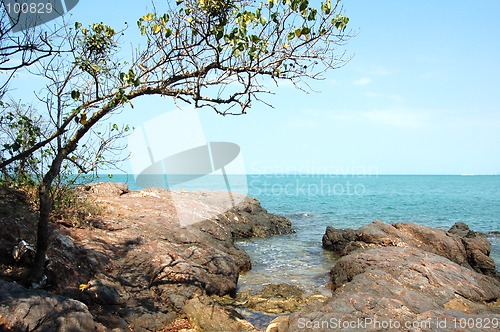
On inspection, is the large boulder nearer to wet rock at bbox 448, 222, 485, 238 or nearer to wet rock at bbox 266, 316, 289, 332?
wet rock at bbox 266, 316, 289, 332

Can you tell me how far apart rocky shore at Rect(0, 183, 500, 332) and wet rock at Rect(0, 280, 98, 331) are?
0.02 m

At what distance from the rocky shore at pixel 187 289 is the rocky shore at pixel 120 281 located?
0.02 metres

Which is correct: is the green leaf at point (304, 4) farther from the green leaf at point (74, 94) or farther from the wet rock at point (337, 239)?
the wet rock at point (337, 239)

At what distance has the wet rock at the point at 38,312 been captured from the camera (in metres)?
5.95

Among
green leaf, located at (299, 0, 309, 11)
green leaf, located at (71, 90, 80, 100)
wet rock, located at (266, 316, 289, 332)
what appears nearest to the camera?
green leaf, located at (299, 0, 309, 11)

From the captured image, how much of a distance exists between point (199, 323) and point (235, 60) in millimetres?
6152

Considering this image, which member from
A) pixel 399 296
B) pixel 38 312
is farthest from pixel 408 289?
pixel 38 312

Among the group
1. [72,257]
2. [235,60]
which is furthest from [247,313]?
[235,60]

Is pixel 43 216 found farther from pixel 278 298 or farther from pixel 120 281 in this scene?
pixel 278 298

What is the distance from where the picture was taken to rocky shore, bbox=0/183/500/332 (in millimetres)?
6949

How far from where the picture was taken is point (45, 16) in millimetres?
7027

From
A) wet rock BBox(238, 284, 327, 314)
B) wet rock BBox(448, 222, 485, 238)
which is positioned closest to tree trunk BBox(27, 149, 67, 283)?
wet rock BBox(238, 284, 327, 314)

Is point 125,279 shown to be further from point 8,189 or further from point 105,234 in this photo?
point 8,189

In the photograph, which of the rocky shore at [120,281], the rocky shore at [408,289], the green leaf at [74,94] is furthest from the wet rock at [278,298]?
the green leaf at [74,94]
